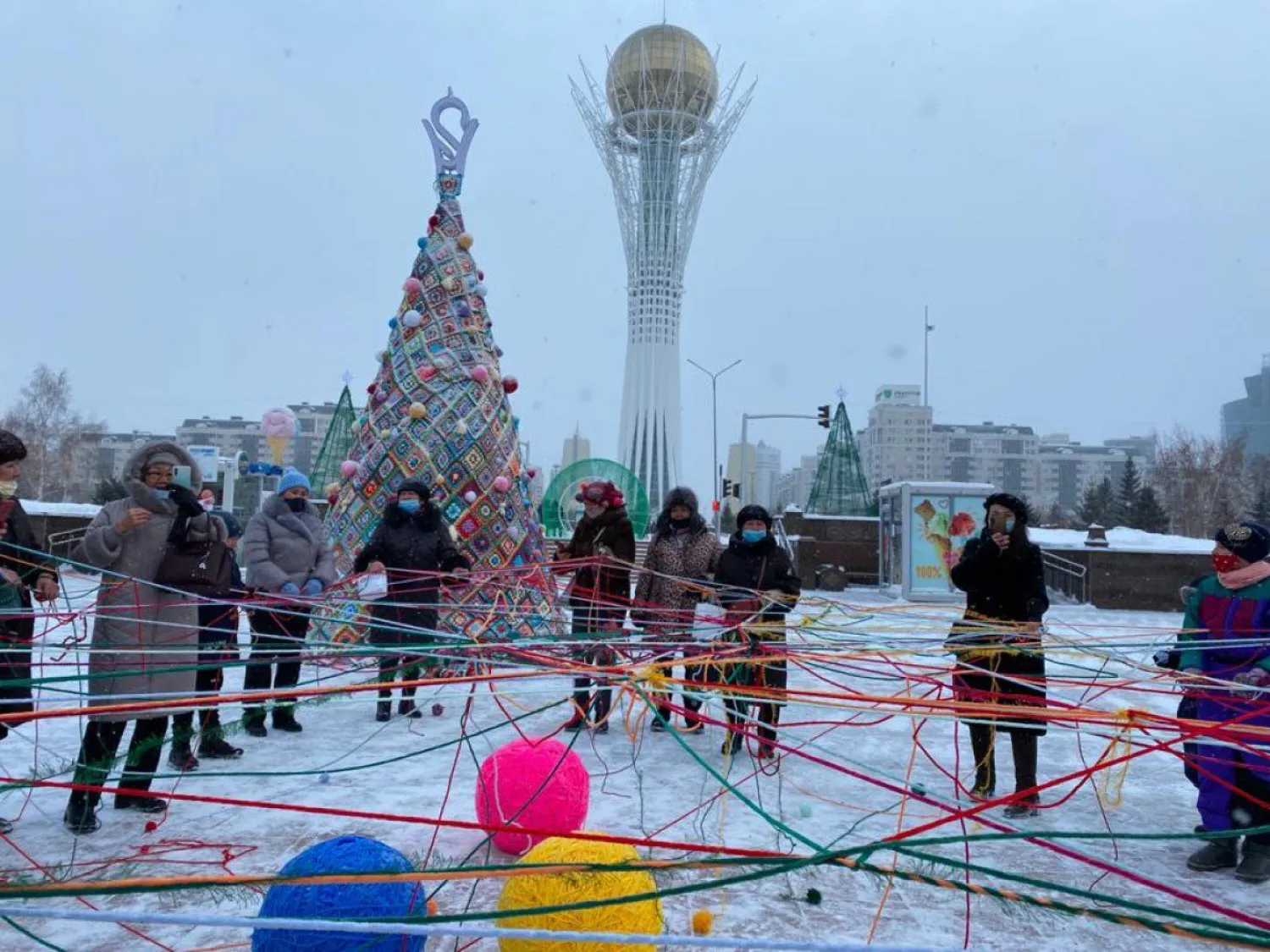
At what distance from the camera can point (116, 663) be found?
3244mm

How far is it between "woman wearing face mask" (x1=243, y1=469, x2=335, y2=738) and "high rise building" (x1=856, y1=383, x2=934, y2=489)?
245 ft

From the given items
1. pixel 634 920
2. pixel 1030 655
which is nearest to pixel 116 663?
pixel 634 920

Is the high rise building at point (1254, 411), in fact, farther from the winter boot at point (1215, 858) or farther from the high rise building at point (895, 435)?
the winter boot at point (1215, 858)

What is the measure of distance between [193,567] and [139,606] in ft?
0.74

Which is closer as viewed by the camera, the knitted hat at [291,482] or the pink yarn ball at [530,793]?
the pink yarn ball at [530,793]

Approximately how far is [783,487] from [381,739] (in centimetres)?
10064

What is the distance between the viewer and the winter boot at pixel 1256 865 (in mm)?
2996

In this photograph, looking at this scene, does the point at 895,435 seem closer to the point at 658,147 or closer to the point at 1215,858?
the point at 658,147

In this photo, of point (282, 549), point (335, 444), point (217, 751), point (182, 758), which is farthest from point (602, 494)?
point (335, 444)

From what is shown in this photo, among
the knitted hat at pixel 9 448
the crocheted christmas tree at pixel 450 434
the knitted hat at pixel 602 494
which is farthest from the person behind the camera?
the crocheted christmas tree at pixel 450 434

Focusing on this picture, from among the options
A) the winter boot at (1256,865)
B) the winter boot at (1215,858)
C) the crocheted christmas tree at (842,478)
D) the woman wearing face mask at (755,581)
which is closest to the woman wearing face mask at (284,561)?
the woman wearing face mask at (755,581)

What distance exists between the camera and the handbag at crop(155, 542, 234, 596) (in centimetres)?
330

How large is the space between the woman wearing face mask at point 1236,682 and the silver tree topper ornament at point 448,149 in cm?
626

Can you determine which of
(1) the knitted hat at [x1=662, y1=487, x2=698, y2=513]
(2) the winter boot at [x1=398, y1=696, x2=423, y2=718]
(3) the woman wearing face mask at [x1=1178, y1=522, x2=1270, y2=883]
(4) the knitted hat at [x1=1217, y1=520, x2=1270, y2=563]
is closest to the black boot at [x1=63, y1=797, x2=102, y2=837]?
(2) the winter boot at [x1=398, y1=696, x2=423, y2=718]
